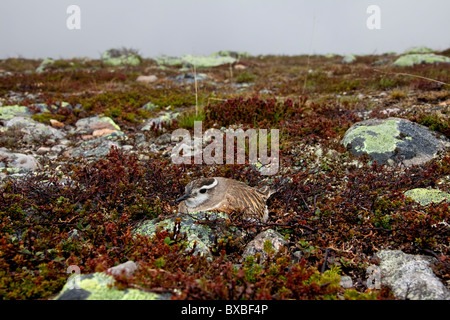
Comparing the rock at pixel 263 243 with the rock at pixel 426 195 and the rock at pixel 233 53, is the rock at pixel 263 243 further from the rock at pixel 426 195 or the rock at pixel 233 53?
the rock at pixel 233 53

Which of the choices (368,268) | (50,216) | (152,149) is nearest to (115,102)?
(152,149)

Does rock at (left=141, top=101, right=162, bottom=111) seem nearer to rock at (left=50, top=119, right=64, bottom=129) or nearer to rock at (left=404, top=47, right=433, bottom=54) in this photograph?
rock at (left=50, top=119, right=64, bottom=129)

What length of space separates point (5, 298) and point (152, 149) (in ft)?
15.0

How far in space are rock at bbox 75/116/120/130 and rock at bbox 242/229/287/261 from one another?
6.15m

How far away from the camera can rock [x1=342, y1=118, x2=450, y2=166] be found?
5.30 meters

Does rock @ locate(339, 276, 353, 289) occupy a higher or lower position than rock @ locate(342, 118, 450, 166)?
lower

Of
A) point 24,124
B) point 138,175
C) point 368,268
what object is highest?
point 24,124

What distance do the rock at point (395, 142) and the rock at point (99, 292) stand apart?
474 cm

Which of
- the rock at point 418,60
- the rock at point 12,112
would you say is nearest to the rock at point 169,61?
the rock at point 418,60

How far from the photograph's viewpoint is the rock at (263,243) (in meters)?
3.20

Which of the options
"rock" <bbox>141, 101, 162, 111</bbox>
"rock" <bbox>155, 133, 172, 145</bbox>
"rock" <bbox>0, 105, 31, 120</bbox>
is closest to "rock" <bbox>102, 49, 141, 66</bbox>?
"rock" <bbox>141, 101, 162, 111</bbox>

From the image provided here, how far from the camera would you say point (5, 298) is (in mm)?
2350

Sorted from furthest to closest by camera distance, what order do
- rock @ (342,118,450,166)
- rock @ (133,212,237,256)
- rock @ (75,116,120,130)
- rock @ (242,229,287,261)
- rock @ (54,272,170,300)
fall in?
rock @ (75,116,120,130), rock @ (342,118,450,166), rock @ (133,212,237,256), rock @ (242,229,287,261), rock @ (54,272,170,300)
